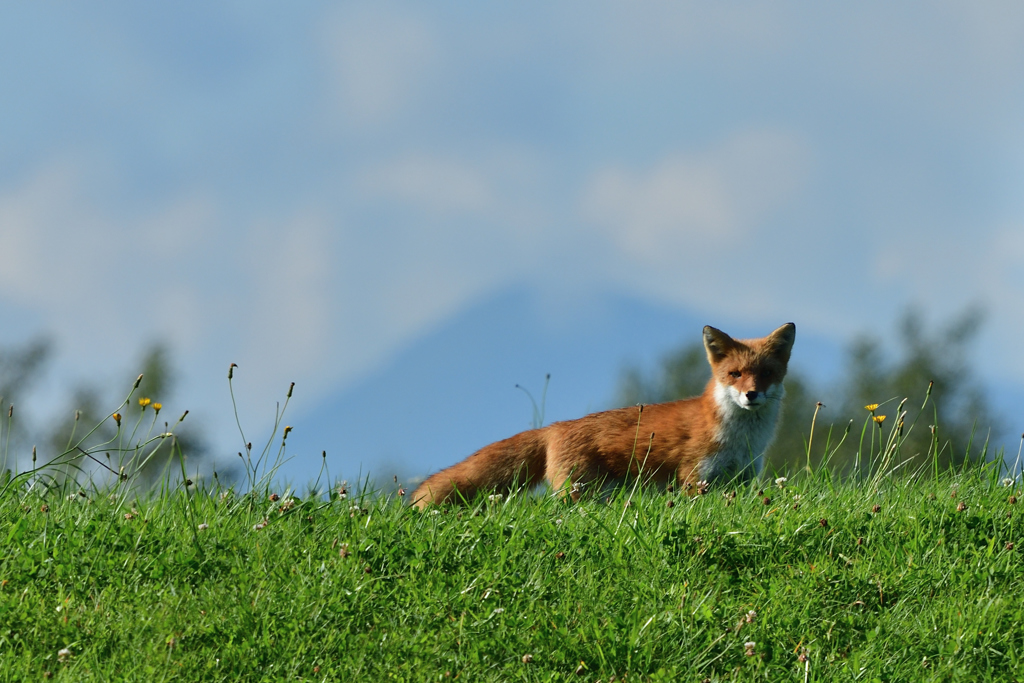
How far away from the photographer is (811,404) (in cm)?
3591

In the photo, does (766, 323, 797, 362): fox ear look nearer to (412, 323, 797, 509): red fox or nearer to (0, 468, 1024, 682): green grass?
(412, 323, 797, 509): red fox

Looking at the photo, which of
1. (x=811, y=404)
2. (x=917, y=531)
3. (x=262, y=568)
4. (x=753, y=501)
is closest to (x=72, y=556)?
(x=262, y=568)

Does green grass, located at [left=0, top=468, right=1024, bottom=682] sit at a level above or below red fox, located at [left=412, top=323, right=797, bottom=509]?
below

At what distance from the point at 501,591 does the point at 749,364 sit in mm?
4691

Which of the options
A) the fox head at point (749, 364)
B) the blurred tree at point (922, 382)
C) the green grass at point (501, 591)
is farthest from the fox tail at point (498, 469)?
the blurred tree at point (922, 382)

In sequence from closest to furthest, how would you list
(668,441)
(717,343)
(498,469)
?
1. (498,469)
2. (668,441)
3. (717,343)

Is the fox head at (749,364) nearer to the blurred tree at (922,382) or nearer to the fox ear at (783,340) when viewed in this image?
the fox ear at (783,340)

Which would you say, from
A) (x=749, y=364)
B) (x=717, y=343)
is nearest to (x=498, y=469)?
(x=717, y=343)

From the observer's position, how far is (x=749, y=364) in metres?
9.59

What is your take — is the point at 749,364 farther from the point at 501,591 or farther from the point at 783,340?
the point at 501,591

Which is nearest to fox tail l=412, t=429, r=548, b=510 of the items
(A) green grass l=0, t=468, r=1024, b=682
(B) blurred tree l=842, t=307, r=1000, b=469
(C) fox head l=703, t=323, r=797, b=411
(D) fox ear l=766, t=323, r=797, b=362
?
(A) green grass l=0, t=468, r=1024, b=682

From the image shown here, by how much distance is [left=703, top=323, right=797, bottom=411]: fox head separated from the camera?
9.37m

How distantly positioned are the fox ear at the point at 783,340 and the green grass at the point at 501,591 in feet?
9.87

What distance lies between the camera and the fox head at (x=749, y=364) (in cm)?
937
